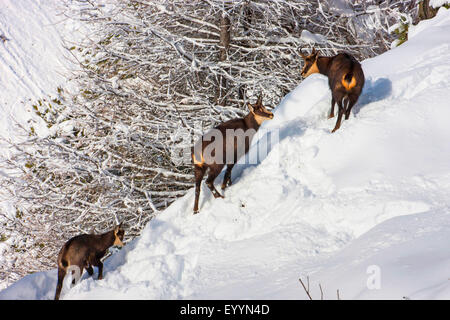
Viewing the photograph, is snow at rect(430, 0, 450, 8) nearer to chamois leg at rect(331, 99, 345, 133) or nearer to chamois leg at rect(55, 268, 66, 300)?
chamois leg at rect(331, 99, 345, 133)

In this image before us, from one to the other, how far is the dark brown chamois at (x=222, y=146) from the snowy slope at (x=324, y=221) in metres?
0.40

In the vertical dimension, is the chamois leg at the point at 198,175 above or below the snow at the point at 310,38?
below

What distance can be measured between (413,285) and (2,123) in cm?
2783

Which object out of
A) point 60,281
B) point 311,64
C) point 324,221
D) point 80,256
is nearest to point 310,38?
point 311,64

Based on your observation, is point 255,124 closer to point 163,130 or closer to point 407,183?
point 407,183

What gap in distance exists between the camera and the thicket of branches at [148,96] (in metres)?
8.72

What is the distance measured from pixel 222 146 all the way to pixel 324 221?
1.79m

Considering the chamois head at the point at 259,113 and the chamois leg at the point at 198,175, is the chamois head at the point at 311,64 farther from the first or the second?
the chamois leg at the point at 198,175

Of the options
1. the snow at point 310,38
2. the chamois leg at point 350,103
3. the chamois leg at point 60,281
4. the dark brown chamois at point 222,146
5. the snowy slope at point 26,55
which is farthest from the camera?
the snowy slope at point 26,55

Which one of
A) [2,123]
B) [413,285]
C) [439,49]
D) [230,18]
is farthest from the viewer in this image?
[2,123]

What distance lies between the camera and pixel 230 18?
8.58 meters

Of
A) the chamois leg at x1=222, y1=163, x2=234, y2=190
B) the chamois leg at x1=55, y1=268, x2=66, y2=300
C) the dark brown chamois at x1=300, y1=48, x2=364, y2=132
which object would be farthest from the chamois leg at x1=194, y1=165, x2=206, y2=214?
the dark brown chamois at x1=300, y1=48, x2=364, y2=132

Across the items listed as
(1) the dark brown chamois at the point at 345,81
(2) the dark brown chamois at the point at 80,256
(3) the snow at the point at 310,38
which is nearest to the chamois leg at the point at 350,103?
(1) the dark brown chamois at the point at 345,81

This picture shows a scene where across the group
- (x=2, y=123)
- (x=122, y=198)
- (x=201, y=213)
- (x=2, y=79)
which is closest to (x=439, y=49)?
(x=201, y=213)
